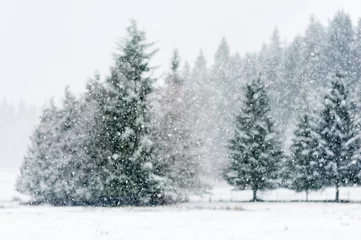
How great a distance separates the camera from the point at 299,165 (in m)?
51.8

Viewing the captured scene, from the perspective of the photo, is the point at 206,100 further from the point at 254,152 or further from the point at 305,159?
the point at 305,159

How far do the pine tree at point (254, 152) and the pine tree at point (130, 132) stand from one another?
865cm

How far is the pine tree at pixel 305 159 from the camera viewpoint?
50750mm

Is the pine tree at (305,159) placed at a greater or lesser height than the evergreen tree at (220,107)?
lesser

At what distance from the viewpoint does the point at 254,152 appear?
51188 millimetres

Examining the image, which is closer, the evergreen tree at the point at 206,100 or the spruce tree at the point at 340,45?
the evergreen tree at the point at 206,100

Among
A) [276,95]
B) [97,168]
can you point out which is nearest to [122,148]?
[97,168]

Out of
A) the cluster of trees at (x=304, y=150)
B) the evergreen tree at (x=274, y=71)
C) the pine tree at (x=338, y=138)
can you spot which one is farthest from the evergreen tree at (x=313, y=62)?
the cluster of trees at (x=304, y=150)

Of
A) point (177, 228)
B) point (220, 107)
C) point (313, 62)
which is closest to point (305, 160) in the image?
point (177, 228)

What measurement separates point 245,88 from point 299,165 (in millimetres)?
9002

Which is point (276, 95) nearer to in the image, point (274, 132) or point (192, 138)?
point (274, 132)

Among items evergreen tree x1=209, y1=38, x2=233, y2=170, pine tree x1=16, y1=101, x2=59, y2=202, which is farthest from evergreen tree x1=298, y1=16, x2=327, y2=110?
pine tree x1=16, y1=101, x2=59, y2=202

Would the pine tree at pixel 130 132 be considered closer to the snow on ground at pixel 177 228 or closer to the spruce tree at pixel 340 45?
the snow on ground at pixel 177 228

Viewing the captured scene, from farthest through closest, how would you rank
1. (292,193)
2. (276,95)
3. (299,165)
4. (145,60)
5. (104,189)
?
(276,95) < (292,193) < (299,165) < (145,60) < (104,189)
